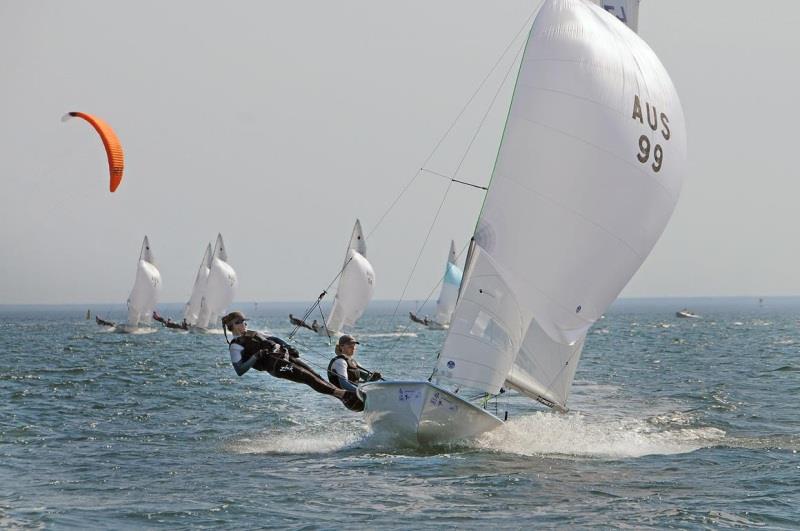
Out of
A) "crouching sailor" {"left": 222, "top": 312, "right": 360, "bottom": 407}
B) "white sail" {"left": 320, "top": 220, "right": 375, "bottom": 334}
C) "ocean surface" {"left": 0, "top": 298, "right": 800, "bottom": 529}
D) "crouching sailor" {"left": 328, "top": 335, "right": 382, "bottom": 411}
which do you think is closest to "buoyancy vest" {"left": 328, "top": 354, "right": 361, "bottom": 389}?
"crouching sailor" {"left": 328, "top": 335, "right": 382, "bottom": 411}

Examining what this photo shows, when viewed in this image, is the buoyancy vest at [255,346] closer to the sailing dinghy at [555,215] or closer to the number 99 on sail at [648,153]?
the sailing dinghy at [555,215]

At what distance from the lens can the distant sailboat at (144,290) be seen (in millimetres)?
76688

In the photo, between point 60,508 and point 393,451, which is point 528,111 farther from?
point 60,508

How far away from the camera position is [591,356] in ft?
160

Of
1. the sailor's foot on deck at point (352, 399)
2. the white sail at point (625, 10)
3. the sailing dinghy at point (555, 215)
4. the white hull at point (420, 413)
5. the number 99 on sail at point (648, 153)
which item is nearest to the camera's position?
the white hull at point (420, 413)

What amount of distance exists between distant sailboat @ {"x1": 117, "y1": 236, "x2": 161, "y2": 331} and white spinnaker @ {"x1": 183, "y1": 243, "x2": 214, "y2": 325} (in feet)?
8.65

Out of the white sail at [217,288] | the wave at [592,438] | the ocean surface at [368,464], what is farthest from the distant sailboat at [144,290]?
→ the wave at [592,438]

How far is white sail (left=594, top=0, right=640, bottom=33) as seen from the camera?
62.9 ft

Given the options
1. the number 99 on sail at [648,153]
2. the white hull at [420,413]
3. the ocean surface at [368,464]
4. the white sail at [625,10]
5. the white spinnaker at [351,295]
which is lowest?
the ocean surface at [368,464]

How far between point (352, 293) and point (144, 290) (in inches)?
822

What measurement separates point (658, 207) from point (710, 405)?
9986 mm

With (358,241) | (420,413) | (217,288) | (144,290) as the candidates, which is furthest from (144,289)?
(420,413)

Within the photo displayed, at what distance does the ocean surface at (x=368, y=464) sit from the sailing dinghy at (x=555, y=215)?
1.02 metres

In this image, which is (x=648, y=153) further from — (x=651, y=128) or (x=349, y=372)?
(x=349, y=372)
